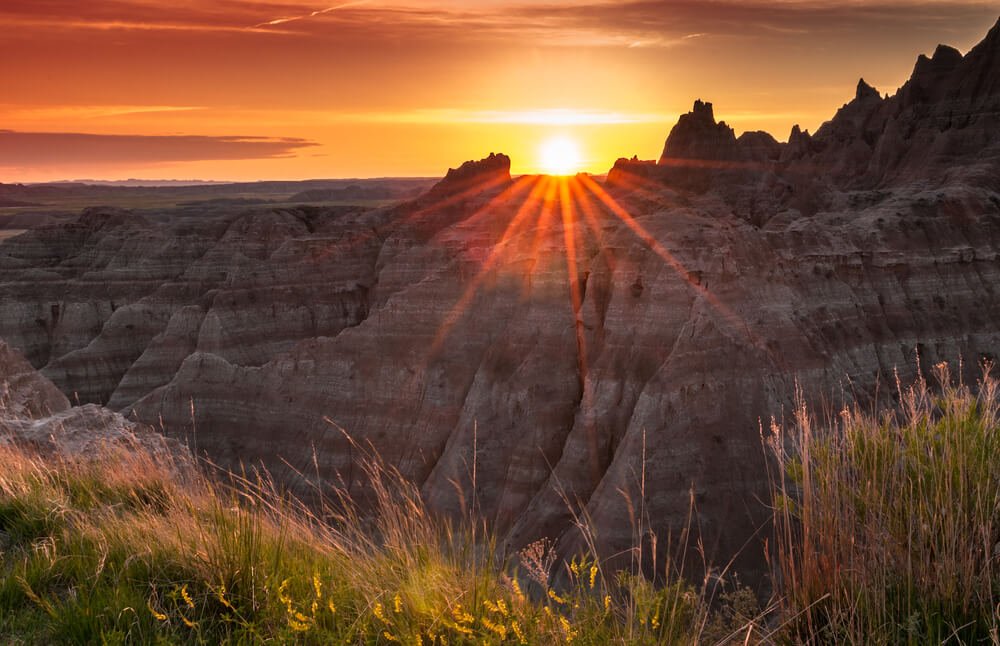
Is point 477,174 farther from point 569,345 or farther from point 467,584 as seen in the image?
point 467,584

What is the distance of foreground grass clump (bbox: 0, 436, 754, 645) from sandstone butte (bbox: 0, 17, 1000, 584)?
26.2ft

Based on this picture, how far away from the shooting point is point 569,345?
36219 millimetres

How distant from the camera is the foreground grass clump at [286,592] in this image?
5.05 meters

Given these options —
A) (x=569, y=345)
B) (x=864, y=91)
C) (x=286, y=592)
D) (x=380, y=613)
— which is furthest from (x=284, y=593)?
(x=864, y=91)

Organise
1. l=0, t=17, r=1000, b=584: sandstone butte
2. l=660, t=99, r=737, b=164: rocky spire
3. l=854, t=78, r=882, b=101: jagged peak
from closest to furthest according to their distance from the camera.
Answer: l=0, t=17, r=1000, b=584: sandstone butte → l=660, t=99, r=737, b=164: rocky spire → l=854, t=78, r=882, b=101: jagged peak

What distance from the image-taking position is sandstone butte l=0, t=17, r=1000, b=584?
3008 cm

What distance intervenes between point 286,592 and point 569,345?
3101 centimetres

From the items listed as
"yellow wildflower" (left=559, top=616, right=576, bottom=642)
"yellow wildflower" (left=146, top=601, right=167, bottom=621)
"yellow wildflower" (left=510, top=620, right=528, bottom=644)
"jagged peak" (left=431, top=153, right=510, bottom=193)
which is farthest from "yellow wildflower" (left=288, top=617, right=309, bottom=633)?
"jagged peak" (left=431, top=153, right=510, bottom=193)

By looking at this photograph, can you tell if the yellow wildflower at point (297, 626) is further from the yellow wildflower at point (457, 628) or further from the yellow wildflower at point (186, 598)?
the yellow wildflower at point (457, 628)

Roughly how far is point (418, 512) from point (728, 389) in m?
25.7

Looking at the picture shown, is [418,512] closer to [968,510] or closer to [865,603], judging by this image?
[865,603]

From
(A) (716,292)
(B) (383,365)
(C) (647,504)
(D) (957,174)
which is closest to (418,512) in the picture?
(C) (647,504)

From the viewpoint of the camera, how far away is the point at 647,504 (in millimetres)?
27875

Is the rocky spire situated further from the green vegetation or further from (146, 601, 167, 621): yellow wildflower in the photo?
(146, 601, 167, 621): yellow wildflower
